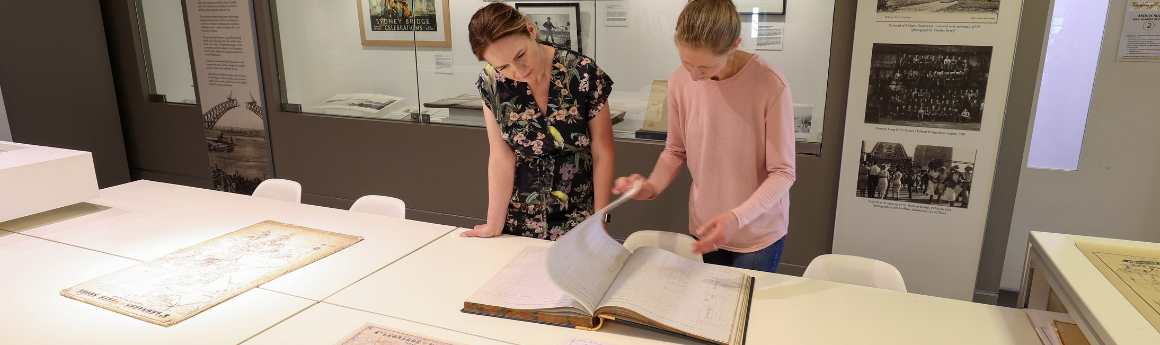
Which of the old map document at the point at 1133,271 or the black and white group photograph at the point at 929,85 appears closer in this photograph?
the old map document at the point at 1133,271

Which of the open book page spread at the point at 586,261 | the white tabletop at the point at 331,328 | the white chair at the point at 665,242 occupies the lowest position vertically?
the white chair at the point at 665,242

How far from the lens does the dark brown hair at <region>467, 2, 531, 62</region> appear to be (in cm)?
180

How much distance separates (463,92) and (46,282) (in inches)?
103

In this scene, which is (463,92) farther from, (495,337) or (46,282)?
(495,337)

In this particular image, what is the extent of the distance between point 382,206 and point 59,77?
426 cm

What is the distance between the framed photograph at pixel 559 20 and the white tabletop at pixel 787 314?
6.89 feet

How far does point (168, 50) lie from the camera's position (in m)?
5.27

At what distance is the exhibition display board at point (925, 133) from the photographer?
270 centimetres

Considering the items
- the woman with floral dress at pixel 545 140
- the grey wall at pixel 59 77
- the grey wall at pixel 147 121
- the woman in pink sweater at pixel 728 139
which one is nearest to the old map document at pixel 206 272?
the woman with floral dress at pixel 545 140

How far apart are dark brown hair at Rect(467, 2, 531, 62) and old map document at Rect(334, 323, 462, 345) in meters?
0.83

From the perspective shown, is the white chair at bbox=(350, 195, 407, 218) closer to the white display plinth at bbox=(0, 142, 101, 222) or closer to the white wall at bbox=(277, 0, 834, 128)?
the white display plinth at bbox=(0, 142, 101, 222)

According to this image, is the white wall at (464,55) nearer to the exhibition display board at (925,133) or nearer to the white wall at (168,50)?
the exhibition display board at (925,133)

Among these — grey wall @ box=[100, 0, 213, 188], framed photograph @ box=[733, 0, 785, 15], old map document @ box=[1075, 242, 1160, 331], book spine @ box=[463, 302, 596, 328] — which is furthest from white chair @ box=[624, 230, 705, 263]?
grey wall @ box=[100, 0, 213, 188]

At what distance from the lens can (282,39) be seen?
4.53 m
